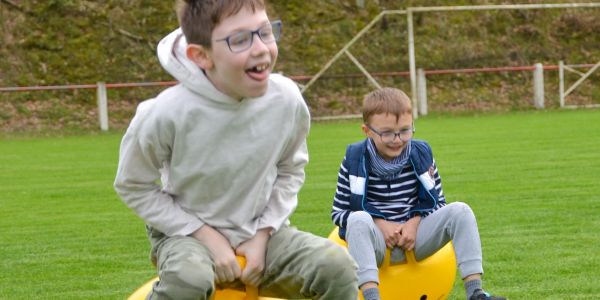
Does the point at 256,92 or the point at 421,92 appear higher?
the point at 256,92

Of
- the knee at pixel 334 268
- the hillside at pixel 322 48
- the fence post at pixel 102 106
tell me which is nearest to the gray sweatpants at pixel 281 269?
the knee at pixel 334 268

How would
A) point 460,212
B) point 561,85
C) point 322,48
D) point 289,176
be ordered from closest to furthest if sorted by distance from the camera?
point 289,176 → point 460,212 → point 561,85 → point 322,48

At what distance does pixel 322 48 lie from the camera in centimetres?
2978

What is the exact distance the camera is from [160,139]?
4.16 m

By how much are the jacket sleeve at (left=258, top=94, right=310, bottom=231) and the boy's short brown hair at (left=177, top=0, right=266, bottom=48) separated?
0.43 metres

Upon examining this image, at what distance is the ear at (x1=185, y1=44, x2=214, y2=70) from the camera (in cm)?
416

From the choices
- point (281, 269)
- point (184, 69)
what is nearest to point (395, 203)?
point (281, 269)

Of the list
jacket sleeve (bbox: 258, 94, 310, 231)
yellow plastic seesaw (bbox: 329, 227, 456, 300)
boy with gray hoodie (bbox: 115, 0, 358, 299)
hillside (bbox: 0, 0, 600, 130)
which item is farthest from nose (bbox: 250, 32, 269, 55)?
hillside (bbox: 0, 0, 600, 130)

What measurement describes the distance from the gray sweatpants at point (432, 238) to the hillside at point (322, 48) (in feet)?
69.9

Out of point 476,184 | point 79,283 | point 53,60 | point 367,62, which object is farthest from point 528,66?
point 79,283

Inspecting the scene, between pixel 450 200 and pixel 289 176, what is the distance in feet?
19.4

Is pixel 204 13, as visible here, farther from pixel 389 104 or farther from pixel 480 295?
pixel 480 295

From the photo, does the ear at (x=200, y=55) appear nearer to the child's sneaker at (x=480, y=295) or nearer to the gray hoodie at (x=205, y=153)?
the gray hoodie at (x=205, y=153)

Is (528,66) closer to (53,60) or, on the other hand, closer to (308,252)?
(53,60)
